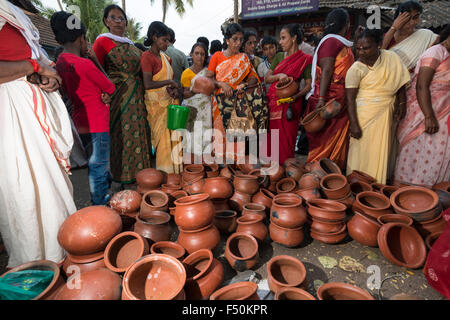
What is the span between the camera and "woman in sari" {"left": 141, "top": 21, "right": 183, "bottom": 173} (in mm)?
3186

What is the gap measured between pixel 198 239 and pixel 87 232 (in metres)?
0.79

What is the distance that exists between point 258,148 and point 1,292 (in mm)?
3217

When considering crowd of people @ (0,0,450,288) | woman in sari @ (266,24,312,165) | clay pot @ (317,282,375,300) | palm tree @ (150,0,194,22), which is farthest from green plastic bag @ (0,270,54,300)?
palm tree @ (150,0,194,22)

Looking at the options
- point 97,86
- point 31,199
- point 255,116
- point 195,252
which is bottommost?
point 195,252

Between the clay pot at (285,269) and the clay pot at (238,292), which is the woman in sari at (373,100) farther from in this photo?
the clay pot at (238,292)

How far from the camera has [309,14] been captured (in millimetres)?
10453

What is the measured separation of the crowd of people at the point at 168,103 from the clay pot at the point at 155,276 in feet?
3.00

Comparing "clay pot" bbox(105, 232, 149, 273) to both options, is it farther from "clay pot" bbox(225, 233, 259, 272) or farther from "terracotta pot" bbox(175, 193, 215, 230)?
"clay pot" bbox(225, 233, 259, 272)

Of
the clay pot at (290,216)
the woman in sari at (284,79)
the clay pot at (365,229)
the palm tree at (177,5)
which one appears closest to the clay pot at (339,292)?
the clay pot at (290,216)

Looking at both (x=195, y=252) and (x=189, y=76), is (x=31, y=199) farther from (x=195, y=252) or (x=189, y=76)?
(x=189, y=76)

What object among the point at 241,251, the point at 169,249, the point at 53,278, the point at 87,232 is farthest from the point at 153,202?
the point at 53,278

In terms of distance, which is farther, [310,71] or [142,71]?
[310,71]

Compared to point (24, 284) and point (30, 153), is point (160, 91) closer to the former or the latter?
point (30, 153)
